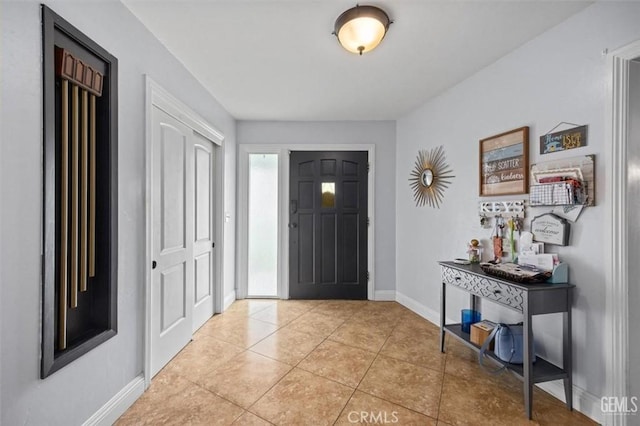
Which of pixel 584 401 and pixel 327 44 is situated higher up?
pixel 327 44

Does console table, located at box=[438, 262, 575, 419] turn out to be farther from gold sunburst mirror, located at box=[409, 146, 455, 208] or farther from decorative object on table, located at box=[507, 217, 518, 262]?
gold sunburst mirror, located at box=[409, 146, 455, 208]

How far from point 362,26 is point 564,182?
5.30ft

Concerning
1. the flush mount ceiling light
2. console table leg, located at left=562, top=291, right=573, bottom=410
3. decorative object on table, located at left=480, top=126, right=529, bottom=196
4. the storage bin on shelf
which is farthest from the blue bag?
the flush mount ceiling light

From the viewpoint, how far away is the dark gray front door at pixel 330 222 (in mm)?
3934

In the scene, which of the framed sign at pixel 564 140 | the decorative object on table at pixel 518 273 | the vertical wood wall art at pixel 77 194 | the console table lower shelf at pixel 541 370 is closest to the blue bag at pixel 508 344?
the console table lower shelf at pixel 541 370

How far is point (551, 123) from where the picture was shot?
1.95m

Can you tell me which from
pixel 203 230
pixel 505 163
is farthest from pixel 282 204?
pixel 505 163

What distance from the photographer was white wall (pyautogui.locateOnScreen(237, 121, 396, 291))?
3.92 m

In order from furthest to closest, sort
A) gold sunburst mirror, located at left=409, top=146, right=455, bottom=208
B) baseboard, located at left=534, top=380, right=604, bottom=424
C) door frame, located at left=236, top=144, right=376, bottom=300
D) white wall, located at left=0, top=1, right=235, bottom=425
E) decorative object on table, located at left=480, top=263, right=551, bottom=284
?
door frame, located at left=236, top=144, right=376, bottom=300 → gold sunburst mirror, located at left=409, top=146, right=455, bottom=208 → decorative object on table, located at left=480, top=263, right=551, bottom=284 → baseboard, located at left=534, top=380, right=604, bottom=424 → white wall, located at left=0, top=1, right=235, bottom=425

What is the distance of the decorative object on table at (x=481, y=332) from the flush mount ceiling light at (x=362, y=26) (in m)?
2.25

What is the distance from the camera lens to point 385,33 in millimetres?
1934

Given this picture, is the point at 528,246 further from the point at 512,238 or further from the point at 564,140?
the point at 564,140

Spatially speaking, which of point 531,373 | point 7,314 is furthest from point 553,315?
point 7,314

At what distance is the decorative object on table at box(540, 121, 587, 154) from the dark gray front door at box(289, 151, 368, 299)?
217cm
